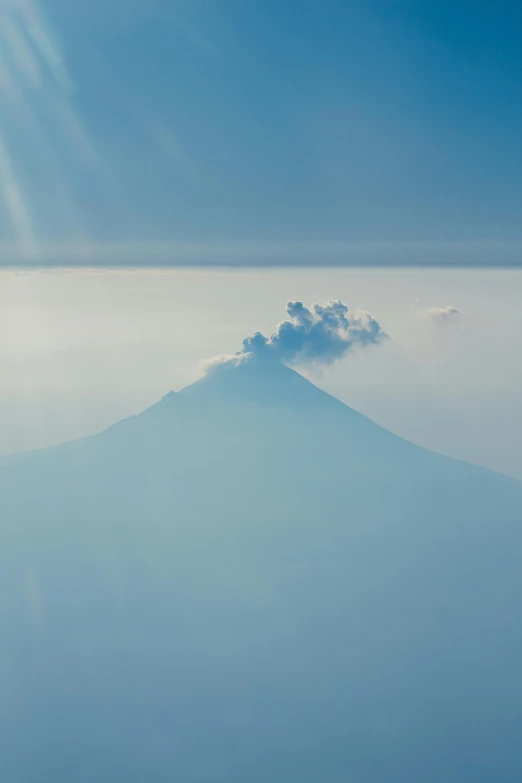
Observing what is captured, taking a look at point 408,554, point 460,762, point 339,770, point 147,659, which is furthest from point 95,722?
point 408,554

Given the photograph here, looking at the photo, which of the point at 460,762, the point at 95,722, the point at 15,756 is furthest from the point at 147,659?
the point at 460,762

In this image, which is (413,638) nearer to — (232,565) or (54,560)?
(232,565)

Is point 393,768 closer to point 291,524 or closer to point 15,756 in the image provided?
point 15,756

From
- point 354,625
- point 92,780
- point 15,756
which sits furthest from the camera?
point 354,625

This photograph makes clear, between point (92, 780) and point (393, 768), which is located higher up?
point (92, 780)

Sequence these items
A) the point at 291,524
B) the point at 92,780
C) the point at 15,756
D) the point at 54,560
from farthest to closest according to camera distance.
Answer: the point at 291,524, the point at 54,560, the point at 15,756, the point at 92,780

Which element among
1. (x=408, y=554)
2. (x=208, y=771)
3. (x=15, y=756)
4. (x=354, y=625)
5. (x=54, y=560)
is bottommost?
(x=208, y=771)

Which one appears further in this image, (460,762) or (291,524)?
(291,524)
